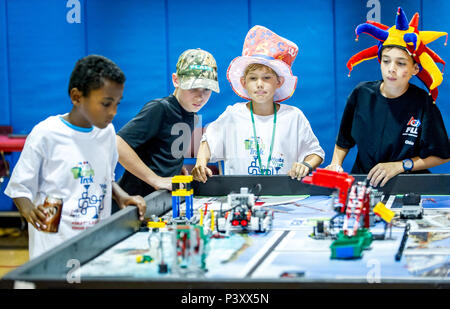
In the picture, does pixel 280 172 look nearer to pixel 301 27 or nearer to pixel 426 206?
pixel 426 206

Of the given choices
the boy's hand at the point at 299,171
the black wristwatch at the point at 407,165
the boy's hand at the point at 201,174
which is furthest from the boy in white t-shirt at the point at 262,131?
the black wristwatch at the point at 407,165

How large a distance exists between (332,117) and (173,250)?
10.1 ft

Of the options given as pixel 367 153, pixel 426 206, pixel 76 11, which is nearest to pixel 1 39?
pixel 76 11

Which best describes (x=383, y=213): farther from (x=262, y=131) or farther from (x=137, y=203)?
(x=262, y=131)

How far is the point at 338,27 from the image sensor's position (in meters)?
4.22

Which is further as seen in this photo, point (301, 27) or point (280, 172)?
point (301, 27)

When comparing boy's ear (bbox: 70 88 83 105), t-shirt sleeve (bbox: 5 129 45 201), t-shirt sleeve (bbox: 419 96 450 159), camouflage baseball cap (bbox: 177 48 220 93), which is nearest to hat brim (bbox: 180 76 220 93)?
camouflage baseball cap (bbox: 177 48 220 93)

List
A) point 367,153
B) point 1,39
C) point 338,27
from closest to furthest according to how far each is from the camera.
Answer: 1. point 367,153
2. point 338,27
3. point 1,39

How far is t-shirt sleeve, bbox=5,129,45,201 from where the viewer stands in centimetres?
176

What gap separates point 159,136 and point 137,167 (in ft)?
0.60

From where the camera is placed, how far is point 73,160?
1.85m

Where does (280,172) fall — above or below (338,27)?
below

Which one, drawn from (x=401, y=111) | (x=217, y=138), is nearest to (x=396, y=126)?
(x=401, y=111)
